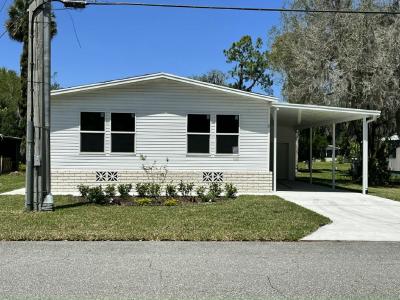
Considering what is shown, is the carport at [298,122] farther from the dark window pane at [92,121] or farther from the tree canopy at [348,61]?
the dark window pane at [92,121]

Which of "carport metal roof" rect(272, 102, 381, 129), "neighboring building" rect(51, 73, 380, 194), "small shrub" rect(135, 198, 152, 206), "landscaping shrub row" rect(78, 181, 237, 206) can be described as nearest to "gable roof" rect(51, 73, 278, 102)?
"neighboring building" rect(51, 73, 380, 194)

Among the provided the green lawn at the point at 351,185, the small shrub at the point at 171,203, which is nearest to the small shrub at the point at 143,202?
the small shrub at the point at 171,203

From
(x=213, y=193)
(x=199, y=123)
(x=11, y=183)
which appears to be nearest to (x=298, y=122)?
(x=199, y=123)

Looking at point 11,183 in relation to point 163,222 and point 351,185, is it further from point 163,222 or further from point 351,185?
point 351,185

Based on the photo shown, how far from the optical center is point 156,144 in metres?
17.0

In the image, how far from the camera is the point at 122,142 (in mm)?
16922

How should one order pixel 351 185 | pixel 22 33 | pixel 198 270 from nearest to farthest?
pixel 198 270, pixel 351 185, pixel 22 33

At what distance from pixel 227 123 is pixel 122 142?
12.5 ft

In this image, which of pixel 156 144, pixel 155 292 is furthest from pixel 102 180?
pixel 155 292

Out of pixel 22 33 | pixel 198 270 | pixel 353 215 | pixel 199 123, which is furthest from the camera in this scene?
pixel 22 33

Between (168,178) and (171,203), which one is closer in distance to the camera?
(171,203)

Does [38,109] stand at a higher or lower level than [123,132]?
higher

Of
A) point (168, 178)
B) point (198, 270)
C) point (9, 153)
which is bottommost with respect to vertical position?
point (198, 270)

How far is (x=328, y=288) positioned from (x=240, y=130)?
→ 12.1m
